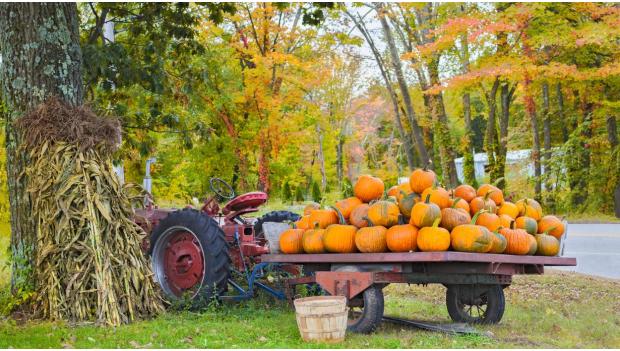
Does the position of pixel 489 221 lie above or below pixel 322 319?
above

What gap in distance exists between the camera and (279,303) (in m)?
8.66

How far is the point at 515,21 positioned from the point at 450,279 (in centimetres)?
1438

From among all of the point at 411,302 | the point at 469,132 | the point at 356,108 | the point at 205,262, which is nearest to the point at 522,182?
the point at 469,132

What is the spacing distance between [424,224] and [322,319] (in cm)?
127

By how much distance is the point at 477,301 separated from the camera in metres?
7.84

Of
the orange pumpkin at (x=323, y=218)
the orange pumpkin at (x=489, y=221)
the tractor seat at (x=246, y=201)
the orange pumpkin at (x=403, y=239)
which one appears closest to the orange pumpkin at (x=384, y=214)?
the orange pumpkin at (x=403, y=239)

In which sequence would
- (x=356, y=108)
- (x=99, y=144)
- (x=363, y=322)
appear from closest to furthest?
(x=363, y=322) < (x=99, y=144) < (x=356, y=108)

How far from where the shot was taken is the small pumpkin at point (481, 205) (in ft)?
24.2

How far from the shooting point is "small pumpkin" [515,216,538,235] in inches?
289

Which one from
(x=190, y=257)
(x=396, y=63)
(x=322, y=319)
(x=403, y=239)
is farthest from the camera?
(x=396, y=63)

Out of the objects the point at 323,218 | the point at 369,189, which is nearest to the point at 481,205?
the point at 369,189

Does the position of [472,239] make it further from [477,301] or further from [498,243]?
[477,301]

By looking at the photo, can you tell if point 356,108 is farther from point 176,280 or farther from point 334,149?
point 176,280

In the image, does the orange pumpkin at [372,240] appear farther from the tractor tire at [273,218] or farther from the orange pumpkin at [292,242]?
the tractor tire at [273,218]
